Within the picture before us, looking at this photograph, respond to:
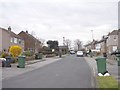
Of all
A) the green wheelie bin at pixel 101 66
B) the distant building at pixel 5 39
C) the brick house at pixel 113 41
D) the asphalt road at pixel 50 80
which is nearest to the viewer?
the asphalt road at pixel 50 80

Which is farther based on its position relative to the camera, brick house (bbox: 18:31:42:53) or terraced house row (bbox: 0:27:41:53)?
brick house (bbox: 18:31:42:53)

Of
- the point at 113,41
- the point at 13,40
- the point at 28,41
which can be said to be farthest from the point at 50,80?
the point at 28,41

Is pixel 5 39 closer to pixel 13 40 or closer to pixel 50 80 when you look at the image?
pixel 13 40

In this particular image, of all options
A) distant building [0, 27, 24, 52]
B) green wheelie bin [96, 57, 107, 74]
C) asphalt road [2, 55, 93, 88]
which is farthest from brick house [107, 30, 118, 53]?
green wheelie bin [96, 57, 107, 74]

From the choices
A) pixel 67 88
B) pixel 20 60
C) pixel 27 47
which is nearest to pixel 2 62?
pixel 20 60

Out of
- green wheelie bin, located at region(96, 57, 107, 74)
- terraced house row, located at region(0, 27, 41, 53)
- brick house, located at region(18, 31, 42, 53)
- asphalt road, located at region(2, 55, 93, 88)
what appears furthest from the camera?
brick house, located at region(18, 31, 42, 53)

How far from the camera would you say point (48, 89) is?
13.2 metres

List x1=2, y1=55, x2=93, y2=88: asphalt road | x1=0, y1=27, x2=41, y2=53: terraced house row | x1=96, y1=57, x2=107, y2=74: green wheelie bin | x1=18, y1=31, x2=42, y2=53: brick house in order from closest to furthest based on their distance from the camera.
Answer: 1. x1=2, y1=55, x2=93, y2=88: asphalt road
2. x1=96, y1=57, x2=107, y2=74: green wheelie bin
3. x1=0, y1=27, x2=41, y2=53: terraced house row
4. x1=18, y1=31, x2=42, y2=53: brick house

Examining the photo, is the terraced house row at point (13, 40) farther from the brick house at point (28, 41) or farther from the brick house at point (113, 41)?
the brick house at point (113, 41)

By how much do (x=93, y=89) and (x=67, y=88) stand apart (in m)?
1.15

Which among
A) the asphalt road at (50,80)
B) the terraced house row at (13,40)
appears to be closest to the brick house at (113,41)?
the terraced house row at (13,40)

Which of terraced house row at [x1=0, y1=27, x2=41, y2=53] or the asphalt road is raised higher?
terraced house row at [x1=0, y1=27, x2=41, y2=53]

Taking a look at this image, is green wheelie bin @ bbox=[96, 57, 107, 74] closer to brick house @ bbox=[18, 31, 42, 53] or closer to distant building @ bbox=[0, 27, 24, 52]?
distant building @ bbox=[0, 27, 24, 52]

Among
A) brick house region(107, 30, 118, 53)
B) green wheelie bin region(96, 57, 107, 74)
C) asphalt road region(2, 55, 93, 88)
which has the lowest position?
asphalt road region(2, 55, 93, 88)
